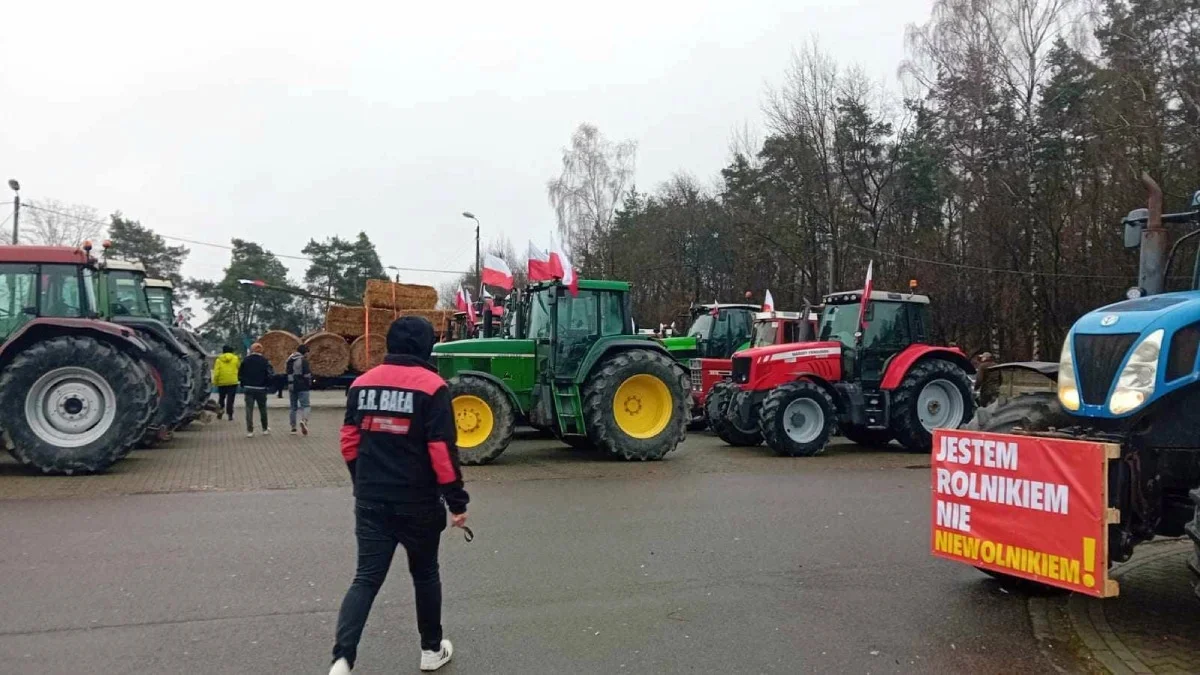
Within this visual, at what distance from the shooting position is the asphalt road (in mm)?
→ 4957

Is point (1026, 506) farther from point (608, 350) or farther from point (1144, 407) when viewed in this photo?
point (608, 350)

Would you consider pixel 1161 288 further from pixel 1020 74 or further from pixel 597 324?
pixel 1020 74

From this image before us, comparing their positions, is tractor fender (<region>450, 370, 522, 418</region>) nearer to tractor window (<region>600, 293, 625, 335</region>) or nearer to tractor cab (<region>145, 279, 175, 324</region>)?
tractor window (<region>600, 293, 625, 335</region>)

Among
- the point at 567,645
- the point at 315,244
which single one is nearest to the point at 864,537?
the point at 567,645

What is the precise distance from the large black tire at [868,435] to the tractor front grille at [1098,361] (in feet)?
30.0

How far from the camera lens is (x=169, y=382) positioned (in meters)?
14.0

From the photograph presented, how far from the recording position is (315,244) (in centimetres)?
5825

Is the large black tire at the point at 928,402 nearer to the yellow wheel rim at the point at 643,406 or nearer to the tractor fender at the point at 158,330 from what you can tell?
the yellow wheel rim at the point at 643,406

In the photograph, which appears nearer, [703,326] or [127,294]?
[127,294]

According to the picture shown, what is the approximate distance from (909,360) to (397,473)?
1145 cm

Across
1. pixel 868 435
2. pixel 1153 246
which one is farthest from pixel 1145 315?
pixel 868 435

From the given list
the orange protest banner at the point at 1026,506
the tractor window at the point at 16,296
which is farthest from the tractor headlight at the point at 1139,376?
the tractor window at the point at 16,296

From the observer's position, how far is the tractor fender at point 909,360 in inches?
560

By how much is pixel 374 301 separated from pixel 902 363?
15383mm
